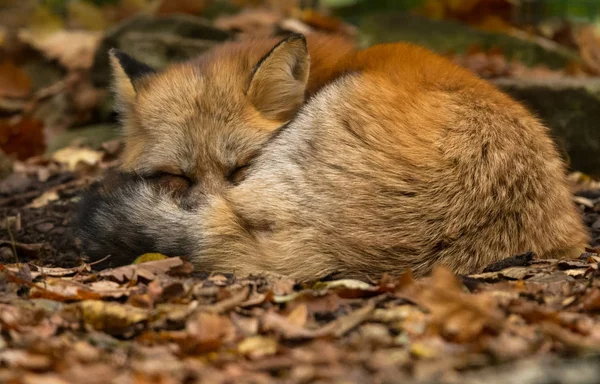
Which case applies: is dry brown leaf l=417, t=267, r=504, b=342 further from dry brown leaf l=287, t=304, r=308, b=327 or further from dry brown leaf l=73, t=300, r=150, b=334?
dry brown leaf l=73, t=300, r=150, b=334

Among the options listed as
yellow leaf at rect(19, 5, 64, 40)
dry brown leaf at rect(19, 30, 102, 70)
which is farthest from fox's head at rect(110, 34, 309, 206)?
yellow leaf at rect(19, 5, 64, 40)

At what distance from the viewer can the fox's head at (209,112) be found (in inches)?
150

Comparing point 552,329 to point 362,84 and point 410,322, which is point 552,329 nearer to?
point 410,322

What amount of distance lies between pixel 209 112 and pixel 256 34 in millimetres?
3272

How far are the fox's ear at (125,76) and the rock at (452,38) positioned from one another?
3.95 metres

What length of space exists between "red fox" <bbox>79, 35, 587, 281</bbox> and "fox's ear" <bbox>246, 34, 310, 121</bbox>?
0.05 ft

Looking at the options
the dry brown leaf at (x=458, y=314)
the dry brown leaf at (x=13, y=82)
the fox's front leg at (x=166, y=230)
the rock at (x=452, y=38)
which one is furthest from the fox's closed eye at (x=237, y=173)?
the dry brown leaf at (x=13, y=82)

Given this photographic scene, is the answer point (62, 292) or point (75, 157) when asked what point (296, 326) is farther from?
point (75, 157)

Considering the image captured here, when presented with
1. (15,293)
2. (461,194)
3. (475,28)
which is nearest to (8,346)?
(15,293)

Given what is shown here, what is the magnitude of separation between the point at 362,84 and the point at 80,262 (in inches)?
70.2

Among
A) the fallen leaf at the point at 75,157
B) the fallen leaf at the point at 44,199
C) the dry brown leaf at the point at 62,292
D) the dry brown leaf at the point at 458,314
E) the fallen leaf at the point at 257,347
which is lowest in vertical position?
the fallen leaf at the point at 44,199

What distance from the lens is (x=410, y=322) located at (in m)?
2.52

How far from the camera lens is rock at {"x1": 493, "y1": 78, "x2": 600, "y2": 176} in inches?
223

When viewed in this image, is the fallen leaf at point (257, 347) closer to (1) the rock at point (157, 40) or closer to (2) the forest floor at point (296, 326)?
(2) the forest floor at point (296, 326)
